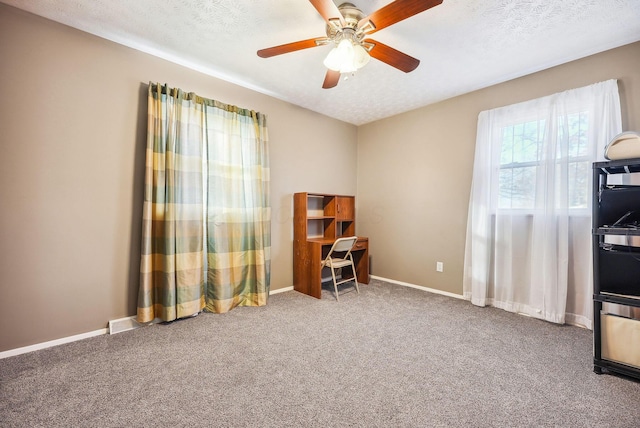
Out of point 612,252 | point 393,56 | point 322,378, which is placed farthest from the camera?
point 393,56

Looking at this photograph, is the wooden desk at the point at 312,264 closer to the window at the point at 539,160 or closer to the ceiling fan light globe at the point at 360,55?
the window at the point at 539,160

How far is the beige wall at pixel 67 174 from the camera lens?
72.9 inches

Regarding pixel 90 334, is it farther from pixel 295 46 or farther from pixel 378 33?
pixel 378 33

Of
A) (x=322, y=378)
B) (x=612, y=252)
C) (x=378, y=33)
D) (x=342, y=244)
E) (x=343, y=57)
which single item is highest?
(x=378, y=33)

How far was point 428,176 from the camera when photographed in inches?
137

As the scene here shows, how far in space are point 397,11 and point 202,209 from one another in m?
2.25

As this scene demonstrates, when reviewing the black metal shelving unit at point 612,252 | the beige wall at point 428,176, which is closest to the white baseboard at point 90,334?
the beige wall at point 428,176

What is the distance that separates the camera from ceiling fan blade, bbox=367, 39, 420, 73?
1805 mm

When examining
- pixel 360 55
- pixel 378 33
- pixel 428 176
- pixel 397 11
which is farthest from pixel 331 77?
pixel 428 176

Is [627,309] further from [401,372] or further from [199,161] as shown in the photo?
[199,161]

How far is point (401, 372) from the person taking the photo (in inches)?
66.9

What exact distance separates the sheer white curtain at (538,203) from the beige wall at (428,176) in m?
0.18

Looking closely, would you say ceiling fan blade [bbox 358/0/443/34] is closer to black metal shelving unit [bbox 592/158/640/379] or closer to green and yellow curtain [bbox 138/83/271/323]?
black metal shelving unit [bbox 592/158/640/379]

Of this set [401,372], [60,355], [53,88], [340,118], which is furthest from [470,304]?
[53,88]
